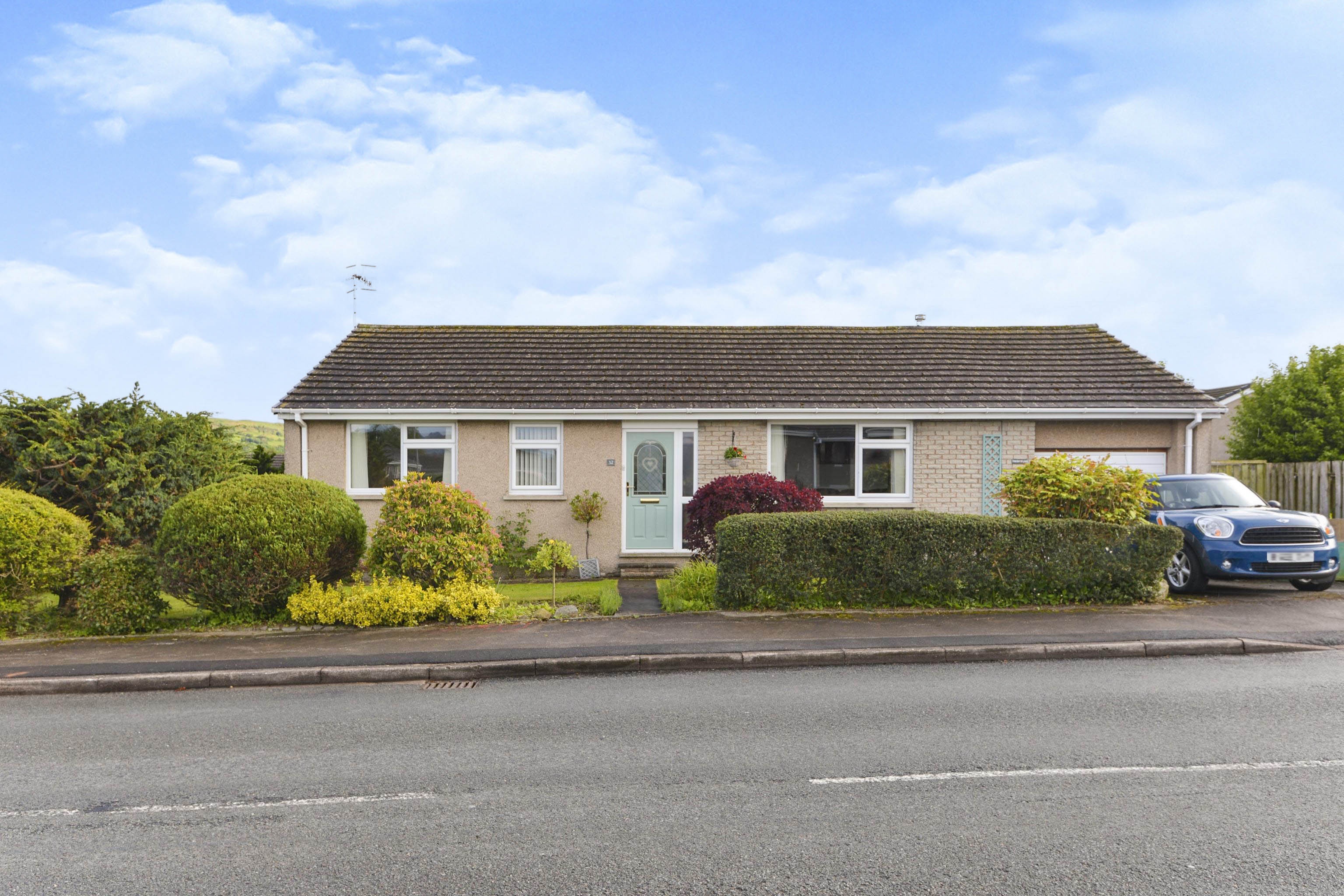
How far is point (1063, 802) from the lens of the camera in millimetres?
4227

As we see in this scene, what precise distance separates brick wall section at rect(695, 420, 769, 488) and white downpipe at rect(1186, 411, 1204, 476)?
742 centimetres

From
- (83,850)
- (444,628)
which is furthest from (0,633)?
(83,850)

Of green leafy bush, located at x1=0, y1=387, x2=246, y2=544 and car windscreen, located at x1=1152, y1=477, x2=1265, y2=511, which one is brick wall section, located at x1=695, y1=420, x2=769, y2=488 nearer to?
car windscreen, located at x1=1152, y1=477, x2=1265, y2=511

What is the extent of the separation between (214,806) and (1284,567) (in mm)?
12146

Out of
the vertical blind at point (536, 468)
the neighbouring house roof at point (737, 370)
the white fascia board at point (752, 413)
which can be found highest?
the neighbouring house roof at point (737, 370)

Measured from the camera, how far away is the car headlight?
10.8 m

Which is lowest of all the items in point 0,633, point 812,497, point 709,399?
point 0,633

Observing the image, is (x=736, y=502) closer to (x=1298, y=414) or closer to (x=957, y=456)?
(x=957, y=456)

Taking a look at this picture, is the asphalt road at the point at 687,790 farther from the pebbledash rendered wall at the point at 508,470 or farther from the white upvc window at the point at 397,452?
the white upvc window at the point at 397,452

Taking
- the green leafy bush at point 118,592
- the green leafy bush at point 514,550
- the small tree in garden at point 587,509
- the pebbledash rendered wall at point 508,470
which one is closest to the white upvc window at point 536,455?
the pebbledash rendered wall at point 508,470

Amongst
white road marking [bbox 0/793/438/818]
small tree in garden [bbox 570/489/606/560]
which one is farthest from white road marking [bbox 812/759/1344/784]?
small tree in garden [bbox 570/489/606/560]

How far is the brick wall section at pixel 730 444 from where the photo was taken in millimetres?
14469

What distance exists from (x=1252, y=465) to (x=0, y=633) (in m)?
21.5

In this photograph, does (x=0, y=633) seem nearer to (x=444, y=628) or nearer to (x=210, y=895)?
(x=444, y=628)
